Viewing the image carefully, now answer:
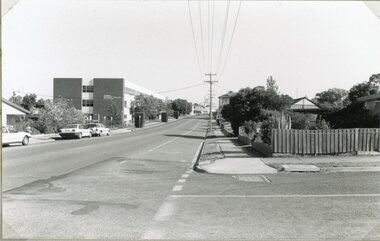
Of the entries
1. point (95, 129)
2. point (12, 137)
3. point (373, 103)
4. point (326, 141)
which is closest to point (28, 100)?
point (95, 129)

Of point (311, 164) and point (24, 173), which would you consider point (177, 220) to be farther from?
point (311, 164)

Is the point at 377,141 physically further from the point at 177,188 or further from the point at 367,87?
the point at 367,87

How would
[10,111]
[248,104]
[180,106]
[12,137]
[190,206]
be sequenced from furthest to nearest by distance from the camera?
[180,106], [10,111], [248,104], [12,137], [190,206]

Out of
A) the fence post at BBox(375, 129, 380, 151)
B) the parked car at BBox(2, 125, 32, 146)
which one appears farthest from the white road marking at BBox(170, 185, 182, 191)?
the parked car at BBox(2, 125, 32, 146)

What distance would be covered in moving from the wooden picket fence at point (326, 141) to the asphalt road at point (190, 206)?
5.29 m

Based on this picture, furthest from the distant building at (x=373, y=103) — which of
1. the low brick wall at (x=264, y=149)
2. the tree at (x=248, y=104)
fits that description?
the low brick wall at (x=264, y=149)

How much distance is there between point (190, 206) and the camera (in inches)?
322

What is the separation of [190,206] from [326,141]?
11.5 m

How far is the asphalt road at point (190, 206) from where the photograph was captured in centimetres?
623

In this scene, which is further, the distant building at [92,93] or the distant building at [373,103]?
the distant building at [92,93]

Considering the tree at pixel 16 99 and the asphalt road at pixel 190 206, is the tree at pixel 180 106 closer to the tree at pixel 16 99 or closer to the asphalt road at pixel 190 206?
the tree at pixel 16 99

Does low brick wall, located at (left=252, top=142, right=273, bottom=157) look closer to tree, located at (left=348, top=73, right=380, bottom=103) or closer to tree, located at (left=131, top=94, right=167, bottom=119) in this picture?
tree, located at (left=348, top=73, right=380, bottom=103)

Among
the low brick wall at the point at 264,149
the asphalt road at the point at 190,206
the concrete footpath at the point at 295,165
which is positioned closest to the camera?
the asphalt road at the point at 190,206

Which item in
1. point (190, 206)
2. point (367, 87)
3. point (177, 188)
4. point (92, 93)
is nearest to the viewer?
point (190, 206)
